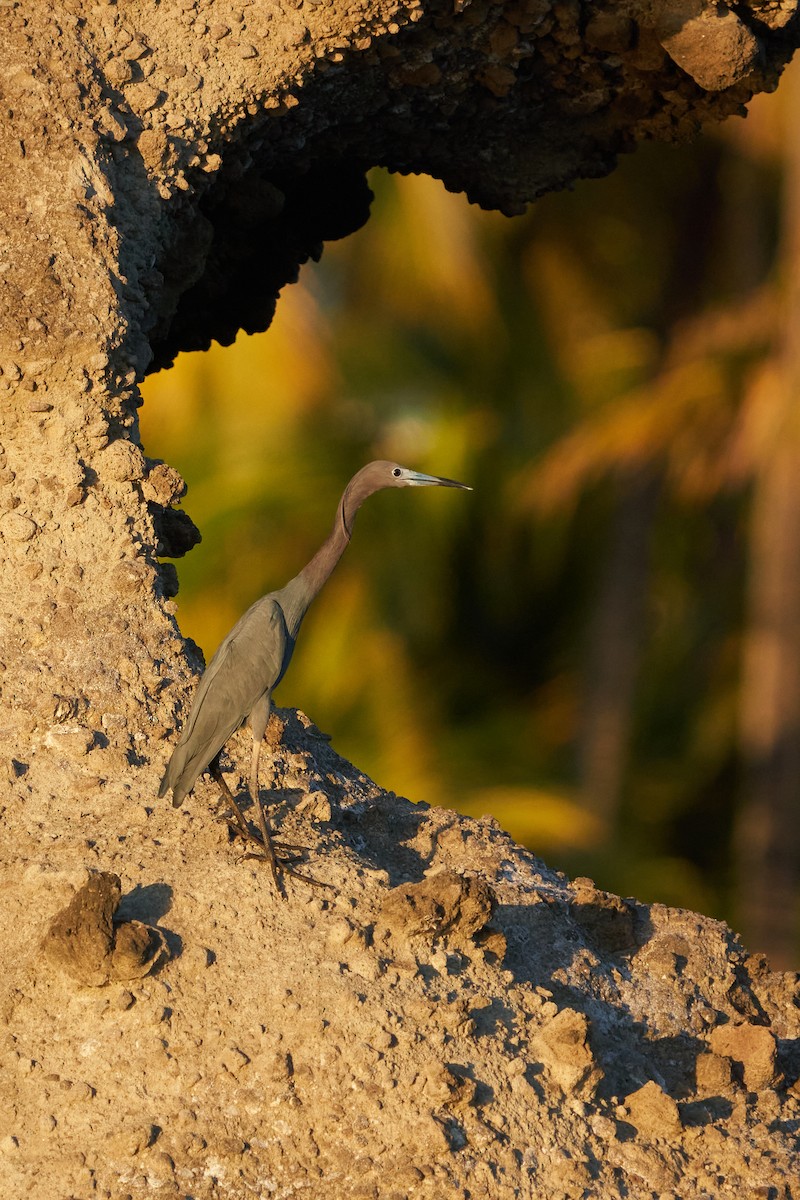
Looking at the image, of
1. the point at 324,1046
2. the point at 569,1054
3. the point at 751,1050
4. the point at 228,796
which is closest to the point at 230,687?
the point at 228,796

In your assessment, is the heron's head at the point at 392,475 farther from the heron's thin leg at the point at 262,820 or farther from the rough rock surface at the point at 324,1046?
the rough rock surface at the point at 324,1046

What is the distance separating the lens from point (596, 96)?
7.05m

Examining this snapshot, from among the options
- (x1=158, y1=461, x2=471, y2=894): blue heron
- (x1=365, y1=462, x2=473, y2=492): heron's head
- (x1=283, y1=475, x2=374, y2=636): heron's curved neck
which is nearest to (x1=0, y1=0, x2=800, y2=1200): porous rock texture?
(x1=158, y1=461, x2=471, y2=894): blue heron

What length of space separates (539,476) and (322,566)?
34.8ft

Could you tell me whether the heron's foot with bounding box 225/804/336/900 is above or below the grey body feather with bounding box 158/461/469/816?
below

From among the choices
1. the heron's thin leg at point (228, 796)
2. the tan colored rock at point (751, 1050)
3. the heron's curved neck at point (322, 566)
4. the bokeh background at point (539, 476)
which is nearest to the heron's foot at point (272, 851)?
the heron's thin leg at point (228, 796)

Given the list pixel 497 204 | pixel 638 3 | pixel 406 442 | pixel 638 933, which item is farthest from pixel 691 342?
pixel 638 933

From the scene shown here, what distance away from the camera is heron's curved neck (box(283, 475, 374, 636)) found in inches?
218

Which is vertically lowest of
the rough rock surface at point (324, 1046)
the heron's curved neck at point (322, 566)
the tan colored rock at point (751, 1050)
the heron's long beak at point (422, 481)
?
the rough rock surface at point (324, 1046)

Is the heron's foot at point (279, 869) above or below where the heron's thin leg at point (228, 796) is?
below

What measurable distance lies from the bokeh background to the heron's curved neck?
982cm

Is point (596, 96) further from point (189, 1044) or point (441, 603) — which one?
point (441, 603)

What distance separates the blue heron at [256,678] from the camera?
5.00 meters

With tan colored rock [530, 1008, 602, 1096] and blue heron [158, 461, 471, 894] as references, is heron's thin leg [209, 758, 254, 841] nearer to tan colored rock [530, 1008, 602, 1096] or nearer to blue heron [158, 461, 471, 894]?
blue heron [158, 461, 471, 894]
